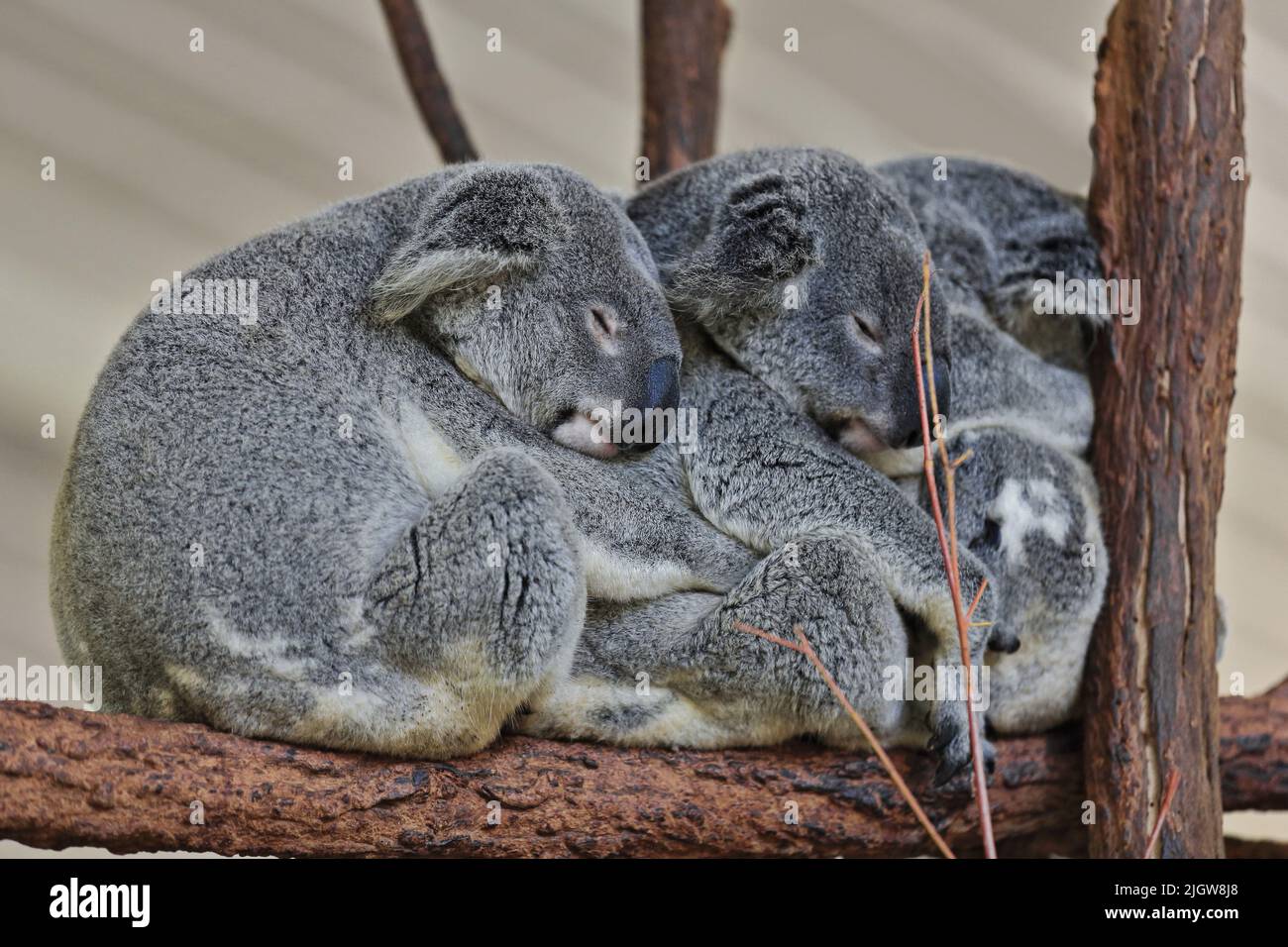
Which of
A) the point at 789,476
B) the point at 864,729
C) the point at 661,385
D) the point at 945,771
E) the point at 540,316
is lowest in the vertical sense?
the point at 945,771

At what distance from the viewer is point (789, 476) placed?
3.20 m

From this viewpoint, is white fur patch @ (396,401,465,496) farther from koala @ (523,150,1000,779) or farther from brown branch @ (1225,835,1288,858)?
brown branch @ (1225,835,1288,858)

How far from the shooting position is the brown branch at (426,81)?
501cm

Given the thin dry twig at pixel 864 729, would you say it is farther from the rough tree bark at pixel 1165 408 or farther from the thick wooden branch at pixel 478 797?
the rough tree bark at pixel 1165 408

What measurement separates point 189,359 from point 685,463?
49.3 inches

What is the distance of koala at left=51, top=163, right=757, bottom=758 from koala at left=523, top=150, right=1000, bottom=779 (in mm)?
148

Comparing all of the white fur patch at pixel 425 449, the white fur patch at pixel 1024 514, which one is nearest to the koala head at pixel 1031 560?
the white fur patch at pixel 1024 514

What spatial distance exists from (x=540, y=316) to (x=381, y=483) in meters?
0.57

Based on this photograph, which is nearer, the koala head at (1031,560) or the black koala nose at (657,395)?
the black koala nose at (657,395)

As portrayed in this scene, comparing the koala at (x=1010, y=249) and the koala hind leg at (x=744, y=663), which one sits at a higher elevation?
the koala at (x=1010, y=249)

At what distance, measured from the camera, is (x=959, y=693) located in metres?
3.12

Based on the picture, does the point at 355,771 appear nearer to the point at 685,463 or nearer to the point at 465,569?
the point at 465,569

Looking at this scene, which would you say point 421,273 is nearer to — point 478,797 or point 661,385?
point 661,385

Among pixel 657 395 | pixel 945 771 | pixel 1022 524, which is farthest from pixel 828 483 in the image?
pixel 945 771
